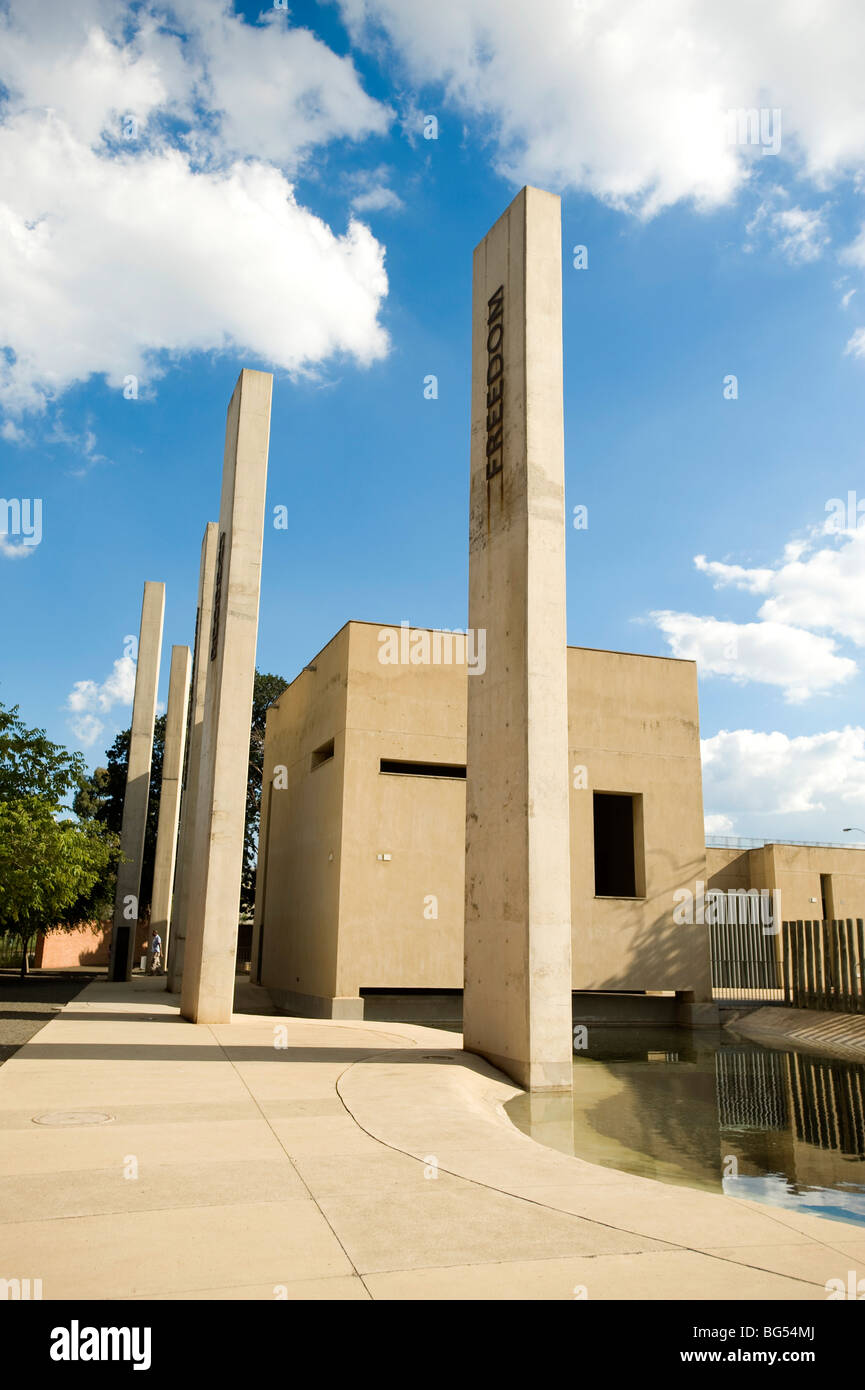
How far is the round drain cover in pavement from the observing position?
637 cm

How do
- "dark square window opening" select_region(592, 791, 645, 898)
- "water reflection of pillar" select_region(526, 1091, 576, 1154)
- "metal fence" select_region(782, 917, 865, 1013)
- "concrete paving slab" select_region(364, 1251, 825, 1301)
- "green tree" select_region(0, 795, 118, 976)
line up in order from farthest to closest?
"dark square window opening" select_region(592, 791, 645, 898)
"metal fence" select_region(782, 917, 865, 1013)
"green tree" select_region(0, 795, 118, 976)
"water reflection of pillar" select_region(526, 1091, 576, 1154)
"concrete paving slab" select_region(364, 1251, 825, 1301)

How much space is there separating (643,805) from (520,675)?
11.1 metres

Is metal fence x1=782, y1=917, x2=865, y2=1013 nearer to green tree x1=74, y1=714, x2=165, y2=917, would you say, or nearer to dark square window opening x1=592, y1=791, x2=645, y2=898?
dark square window opening x1=592, y1=791, x2=645, y2=898

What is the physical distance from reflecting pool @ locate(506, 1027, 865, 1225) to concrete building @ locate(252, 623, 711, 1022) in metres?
5.20

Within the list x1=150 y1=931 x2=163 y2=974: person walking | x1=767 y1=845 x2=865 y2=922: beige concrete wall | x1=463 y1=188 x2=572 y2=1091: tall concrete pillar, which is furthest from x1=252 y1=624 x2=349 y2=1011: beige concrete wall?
x1=767 y1=845 x2=865 y2=922: beige concrete wall

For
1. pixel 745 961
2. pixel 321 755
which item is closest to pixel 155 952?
pixel 321 755

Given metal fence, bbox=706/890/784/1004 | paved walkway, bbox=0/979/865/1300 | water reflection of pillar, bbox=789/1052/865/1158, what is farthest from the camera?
metal fence, bbox=706/890/784/1004

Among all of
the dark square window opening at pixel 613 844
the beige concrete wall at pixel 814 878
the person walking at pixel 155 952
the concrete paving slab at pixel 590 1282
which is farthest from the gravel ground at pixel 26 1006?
the beige concrete wall at pixel 814 878

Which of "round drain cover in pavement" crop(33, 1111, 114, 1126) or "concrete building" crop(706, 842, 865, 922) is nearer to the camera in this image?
"round drain cover in pavement" crop(33, 1111, 114, 1126)
